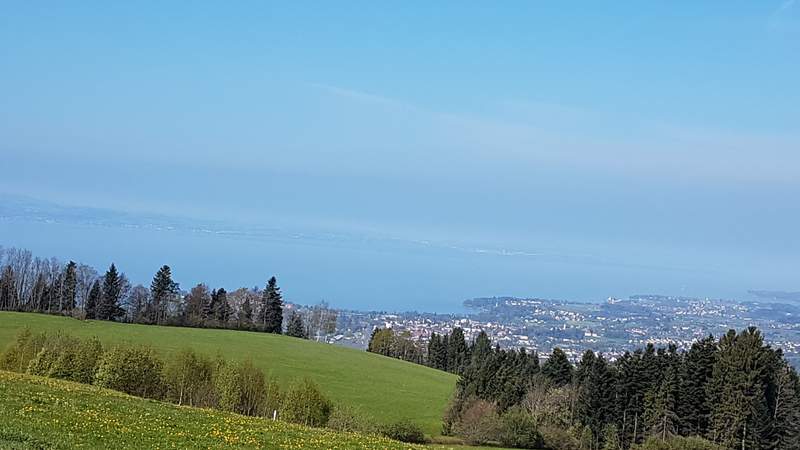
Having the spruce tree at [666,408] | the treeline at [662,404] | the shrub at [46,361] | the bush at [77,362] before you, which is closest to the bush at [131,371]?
the bush at [77,362]

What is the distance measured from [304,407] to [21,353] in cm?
1880

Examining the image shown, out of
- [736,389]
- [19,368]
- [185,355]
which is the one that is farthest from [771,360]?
[19,368]

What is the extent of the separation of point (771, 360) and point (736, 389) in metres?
4.25

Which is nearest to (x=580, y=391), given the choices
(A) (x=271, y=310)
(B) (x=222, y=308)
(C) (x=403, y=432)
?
(C) (x=403, y=432)

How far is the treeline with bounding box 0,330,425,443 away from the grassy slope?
10572 mm

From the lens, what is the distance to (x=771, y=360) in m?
56.8

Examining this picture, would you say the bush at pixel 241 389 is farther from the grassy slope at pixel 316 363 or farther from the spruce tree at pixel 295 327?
the spruce tree at pixel 295 327

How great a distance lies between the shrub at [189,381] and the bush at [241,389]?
40.5 inches

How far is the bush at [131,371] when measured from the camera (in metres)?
41.1

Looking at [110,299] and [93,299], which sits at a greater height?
[110,299]

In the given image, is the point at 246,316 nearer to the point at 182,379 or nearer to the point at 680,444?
the point at 182,379

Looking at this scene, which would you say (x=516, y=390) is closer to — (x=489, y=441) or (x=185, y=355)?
(x=489, y=441)

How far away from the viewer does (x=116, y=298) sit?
98.9m

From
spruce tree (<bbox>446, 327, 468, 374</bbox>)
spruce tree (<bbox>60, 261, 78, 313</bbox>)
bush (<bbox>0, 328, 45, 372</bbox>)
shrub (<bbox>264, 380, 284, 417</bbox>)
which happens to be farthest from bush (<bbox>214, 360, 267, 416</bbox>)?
spruce tree (<bbox>446, 327, 468, 374</bbox>)
